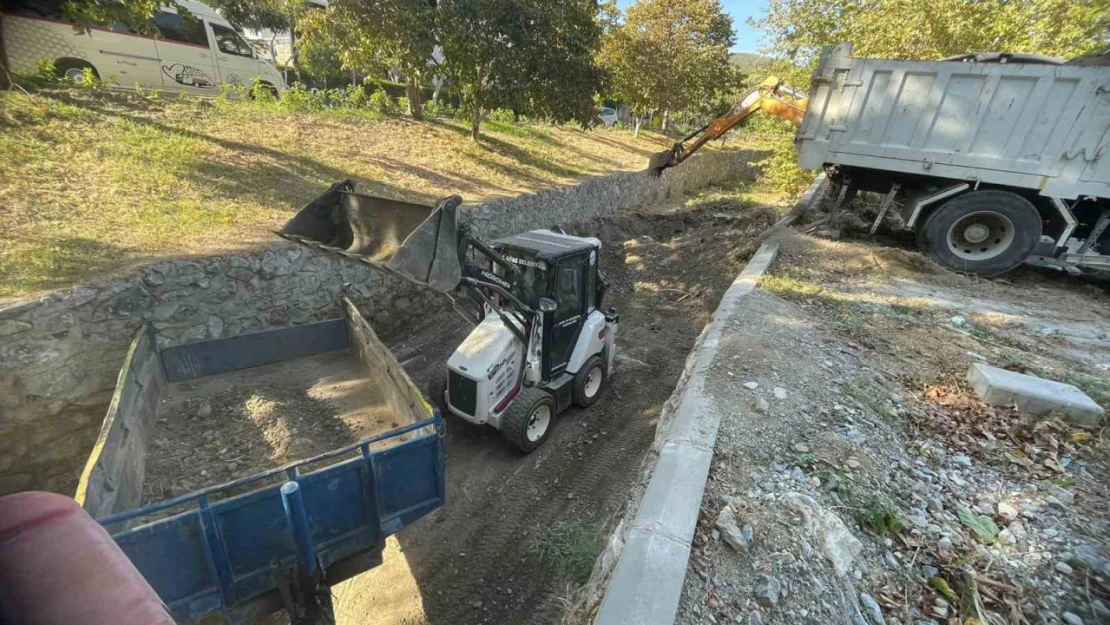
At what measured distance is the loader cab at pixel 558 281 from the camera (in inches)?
203

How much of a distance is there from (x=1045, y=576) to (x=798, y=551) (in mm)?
1233

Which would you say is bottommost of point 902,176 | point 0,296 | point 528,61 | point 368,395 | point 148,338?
point 368,395

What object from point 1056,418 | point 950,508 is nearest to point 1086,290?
point 1056,418

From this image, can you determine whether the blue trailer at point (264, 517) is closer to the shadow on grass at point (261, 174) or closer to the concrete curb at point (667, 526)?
the concrete curb at point (667, 526)

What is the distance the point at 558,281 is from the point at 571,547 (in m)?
2.56

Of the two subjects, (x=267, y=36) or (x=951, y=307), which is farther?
(x=267, y=36)

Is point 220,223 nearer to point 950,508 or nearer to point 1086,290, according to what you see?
point 950,508

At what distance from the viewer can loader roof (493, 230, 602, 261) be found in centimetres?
512

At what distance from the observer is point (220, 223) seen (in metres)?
6.85

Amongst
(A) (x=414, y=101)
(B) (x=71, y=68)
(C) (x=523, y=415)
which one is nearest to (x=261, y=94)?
(B) (x=71, y=68)

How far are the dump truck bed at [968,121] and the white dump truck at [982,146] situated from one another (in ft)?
0.04

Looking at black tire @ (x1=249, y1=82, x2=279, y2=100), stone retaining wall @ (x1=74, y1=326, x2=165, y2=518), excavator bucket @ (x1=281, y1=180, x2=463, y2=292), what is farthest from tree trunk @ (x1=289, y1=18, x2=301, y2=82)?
stone retaining wall @ (x1=74, y1=326, x2=165, y2=518)

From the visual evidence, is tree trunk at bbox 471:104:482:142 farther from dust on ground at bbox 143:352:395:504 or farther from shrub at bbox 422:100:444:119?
dust on ground at bbox 143:352:395:504

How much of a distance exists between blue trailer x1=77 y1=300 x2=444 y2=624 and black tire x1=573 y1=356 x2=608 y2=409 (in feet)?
7.44
